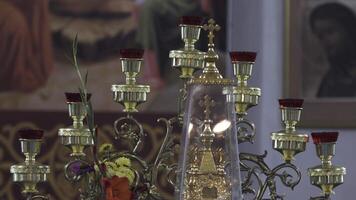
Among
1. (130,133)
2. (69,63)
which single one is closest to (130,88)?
(130,133)

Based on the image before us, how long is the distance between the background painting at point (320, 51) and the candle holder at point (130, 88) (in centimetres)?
158

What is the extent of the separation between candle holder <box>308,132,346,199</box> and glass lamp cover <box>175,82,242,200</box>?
0.70 ft

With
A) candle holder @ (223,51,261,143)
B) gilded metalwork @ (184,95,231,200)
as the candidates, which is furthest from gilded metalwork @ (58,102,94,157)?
candle holder @ (223,51,261,143)

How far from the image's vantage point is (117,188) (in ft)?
7.65

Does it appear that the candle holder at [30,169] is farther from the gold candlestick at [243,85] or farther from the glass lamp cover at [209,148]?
the gold candlestick at [243,85]

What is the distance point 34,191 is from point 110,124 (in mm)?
1665

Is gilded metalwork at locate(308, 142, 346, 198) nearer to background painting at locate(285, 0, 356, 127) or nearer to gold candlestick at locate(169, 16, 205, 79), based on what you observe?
gold candlestick at locate(169, 16, 205, 79)

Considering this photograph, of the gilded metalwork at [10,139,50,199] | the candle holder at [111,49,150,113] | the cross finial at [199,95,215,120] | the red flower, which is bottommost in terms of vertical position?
the red flower

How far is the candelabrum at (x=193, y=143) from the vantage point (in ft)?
7.97

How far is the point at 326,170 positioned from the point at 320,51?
61.7 inches

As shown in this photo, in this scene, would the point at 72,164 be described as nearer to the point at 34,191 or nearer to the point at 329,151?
the point at 34,191

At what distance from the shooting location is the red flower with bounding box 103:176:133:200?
91.0 inches

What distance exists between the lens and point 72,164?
2.44 metres

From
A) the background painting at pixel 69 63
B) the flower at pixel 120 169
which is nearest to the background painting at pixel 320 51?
the background painting at pixel 69 63
